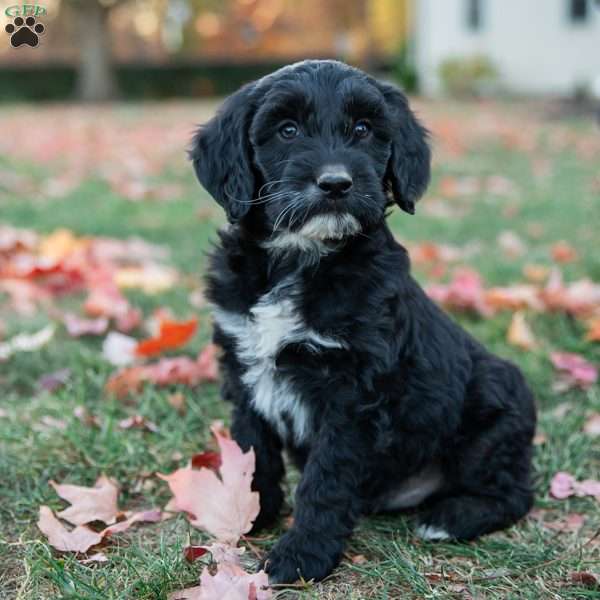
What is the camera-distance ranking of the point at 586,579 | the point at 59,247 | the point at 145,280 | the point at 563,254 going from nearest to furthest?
the point at 586,579
the point at 145,280
the point at 59,247
the point at 563,254

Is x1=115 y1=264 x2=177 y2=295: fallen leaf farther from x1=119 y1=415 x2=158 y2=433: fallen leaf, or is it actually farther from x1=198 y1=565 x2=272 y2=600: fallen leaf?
x1=198 y1=565 x2=272 y2=600: fallen leaf

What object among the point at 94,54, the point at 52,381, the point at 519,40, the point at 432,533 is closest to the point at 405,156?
the point at 432,533

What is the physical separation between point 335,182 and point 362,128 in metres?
0.34

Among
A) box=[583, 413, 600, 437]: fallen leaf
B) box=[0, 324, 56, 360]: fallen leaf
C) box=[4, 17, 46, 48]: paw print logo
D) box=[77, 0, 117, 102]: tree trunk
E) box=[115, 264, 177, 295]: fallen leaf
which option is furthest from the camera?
box=[77, 0, 117, 102]: tree trunk

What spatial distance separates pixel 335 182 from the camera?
8.13ft

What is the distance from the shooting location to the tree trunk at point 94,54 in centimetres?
2530

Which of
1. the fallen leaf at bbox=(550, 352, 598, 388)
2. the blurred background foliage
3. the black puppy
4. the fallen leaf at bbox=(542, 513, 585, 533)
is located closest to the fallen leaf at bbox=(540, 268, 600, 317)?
the fallen leaf at bbox=(550, 352, 598, 388)

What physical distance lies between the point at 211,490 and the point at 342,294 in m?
0.73

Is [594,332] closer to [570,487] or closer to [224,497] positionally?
[570,487]

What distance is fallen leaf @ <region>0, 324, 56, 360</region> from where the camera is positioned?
407cm

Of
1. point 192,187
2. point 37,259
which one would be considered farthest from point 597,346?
point 192,187

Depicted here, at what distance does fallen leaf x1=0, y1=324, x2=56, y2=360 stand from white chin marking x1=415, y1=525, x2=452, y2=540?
2.19 meters

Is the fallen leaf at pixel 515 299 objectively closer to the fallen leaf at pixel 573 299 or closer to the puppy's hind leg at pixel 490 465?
the fallen leaf at pixel 573 299

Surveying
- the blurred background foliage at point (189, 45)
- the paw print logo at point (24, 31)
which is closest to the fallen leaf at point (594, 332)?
the paw print logo at point (24, 31)
